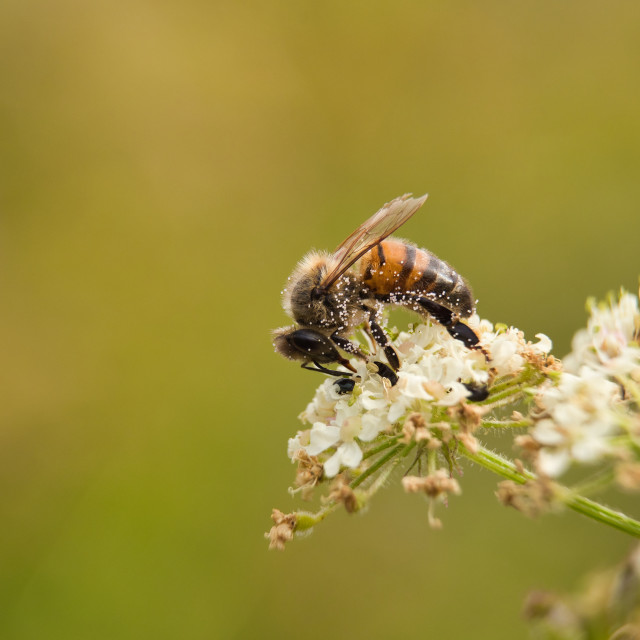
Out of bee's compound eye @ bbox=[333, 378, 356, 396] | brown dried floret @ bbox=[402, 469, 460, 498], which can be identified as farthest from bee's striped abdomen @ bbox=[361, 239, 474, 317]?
brown dried floret @ bbox=[402, 469, 460, 498]

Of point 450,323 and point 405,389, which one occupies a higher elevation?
point 450,323

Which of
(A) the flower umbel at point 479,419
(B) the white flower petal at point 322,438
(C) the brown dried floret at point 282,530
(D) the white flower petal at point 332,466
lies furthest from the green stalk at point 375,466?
(C) the brown dried floret at point 282,530

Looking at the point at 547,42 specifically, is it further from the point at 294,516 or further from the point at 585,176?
the point at 294,516

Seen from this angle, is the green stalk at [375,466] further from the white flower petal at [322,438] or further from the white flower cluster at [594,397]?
the white flower cluster at [594,397]

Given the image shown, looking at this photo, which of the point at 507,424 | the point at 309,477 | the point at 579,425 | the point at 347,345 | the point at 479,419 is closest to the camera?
the point at 579,425

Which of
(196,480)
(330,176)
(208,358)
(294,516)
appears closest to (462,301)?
(294,516)

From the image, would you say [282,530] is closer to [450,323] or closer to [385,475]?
[385,475]

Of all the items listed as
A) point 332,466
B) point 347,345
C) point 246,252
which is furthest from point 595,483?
point 246,252

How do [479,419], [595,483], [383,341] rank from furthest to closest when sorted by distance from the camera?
[383,341], [479,419], [595,483]
